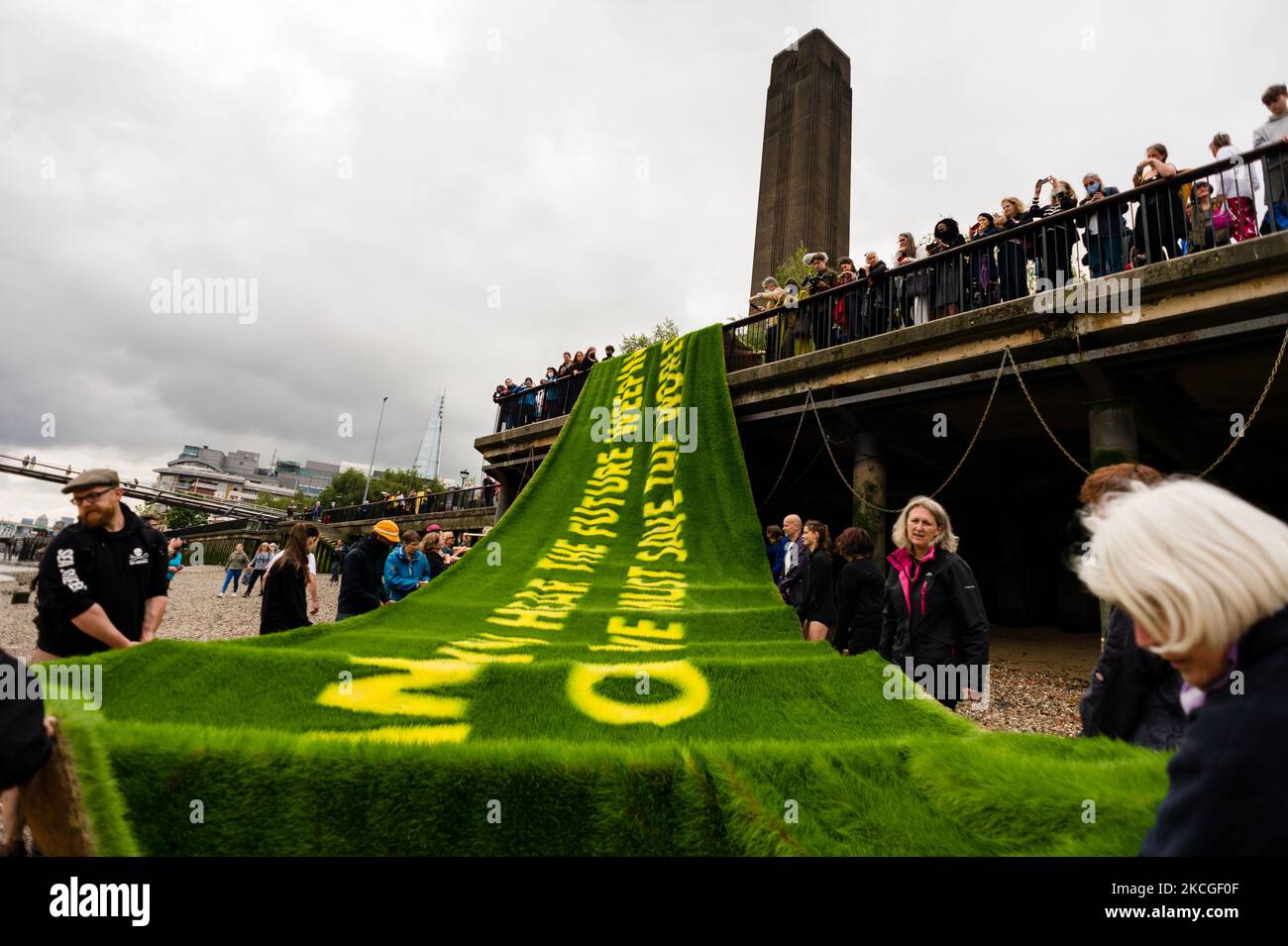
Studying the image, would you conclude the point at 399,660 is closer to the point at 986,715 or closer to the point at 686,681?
the point at 686,681

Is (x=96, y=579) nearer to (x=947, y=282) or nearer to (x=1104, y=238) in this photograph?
(x=947, y=282)

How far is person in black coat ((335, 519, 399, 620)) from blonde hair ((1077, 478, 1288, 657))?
A: 5546 mm

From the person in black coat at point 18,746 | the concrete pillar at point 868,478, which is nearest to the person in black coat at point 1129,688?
the person in black coat at point 18,746

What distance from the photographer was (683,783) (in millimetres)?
1759

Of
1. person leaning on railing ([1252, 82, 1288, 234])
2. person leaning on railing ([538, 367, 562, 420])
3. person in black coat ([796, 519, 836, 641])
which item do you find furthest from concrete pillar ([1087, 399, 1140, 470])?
person leaning on railing ([538, 367, 562, 420])

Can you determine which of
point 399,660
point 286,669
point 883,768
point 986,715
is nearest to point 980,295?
point 986,715

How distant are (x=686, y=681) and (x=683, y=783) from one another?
1769mm

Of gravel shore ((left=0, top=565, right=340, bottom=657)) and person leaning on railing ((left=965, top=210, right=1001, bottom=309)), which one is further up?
person leaning on railing ((left=965, top=210, right=1001, bottom=309))

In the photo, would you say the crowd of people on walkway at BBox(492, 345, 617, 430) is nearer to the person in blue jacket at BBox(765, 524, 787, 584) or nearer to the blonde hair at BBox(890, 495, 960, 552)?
the person in blue jacket at BBox(765, 524, 787, 584)

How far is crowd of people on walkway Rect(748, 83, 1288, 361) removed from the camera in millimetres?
5629

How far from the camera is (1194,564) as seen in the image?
1.02 metres

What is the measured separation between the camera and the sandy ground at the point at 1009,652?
582cm

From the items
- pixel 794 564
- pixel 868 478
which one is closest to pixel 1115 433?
pixel 868 478
